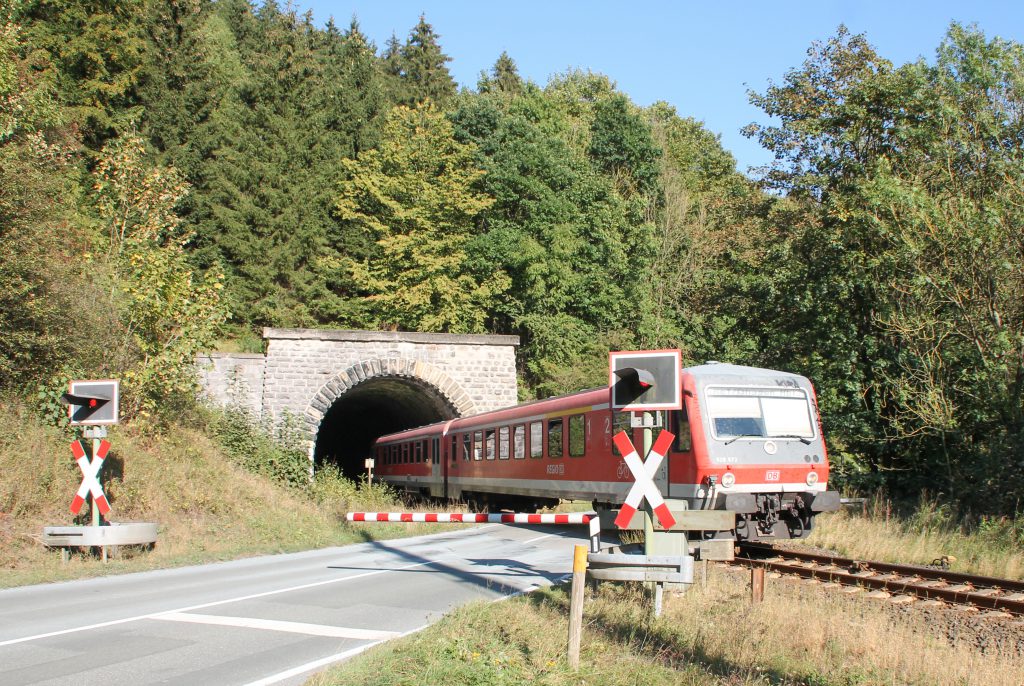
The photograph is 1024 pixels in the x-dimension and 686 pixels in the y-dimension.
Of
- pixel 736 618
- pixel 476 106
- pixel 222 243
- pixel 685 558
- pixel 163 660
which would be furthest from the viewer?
pixel 476 106

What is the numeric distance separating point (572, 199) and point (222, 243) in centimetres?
1627

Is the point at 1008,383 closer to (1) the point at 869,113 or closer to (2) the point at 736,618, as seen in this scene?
(1) the point at 869,113

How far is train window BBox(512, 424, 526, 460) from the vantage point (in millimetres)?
21078

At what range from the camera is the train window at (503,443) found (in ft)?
72.9

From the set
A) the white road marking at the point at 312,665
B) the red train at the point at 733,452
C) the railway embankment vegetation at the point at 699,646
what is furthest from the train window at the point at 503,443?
the white road marking at the point at 312,665

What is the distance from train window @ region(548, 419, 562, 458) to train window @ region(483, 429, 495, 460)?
4162 millimetres

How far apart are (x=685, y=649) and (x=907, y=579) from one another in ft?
17.6

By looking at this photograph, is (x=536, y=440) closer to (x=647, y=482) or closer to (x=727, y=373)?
(x=727, y=373)

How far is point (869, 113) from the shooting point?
72.1ft

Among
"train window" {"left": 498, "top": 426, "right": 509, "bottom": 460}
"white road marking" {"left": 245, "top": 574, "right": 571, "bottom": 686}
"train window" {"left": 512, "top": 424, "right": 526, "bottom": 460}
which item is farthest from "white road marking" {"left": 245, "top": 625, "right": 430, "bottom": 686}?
"train window" {"left": 498, "top": 426, "right": 509, "bottom": 460}

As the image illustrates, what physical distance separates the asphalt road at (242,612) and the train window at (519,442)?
5799 mm

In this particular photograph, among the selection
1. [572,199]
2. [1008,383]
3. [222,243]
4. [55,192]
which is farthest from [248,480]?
[572,199]

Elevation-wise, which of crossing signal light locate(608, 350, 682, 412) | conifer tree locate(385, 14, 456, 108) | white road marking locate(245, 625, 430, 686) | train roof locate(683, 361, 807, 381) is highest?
conifer tree locate(385, 14, 456, 108)

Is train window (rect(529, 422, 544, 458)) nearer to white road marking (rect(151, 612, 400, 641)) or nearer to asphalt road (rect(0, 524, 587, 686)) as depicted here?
asphalt road (rect(0, 524, 587, 686))
